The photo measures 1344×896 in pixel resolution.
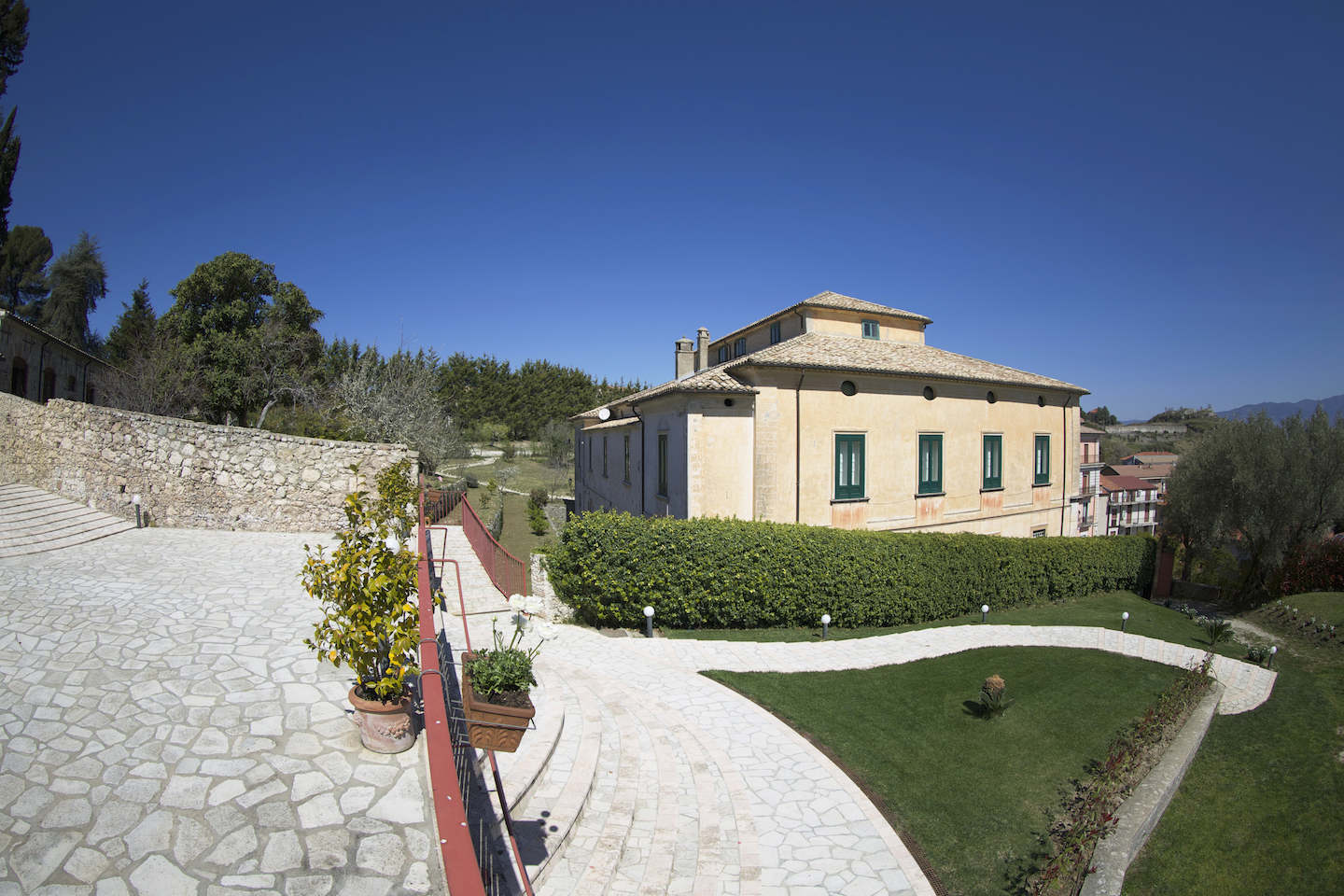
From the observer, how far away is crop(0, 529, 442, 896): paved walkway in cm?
357

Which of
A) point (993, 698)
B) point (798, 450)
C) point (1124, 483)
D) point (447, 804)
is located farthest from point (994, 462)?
point (1124, 483)

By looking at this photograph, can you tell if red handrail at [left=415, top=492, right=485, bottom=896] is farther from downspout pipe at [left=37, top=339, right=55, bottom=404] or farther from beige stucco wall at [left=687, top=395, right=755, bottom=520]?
downspout pipe at [left=37, top=339, right=55, bottom=404]

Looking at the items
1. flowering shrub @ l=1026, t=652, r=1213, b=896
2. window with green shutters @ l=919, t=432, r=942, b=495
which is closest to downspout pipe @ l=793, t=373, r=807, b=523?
window with green shutters @ l=919, t=432, r=942, b=495

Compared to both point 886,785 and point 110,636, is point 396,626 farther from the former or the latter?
point 886,785

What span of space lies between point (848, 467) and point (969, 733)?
9.46 metres

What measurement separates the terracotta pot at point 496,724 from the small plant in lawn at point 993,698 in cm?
722

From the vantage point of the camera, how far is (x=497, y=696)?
4738 millimetres

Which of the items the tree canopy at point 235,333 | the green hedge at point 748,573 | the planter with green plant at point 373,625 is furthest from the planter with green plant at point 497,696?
the tree canopy at point 235,333

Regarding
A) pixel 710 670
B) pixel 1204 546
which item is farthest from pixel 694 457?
pixel 1204 546

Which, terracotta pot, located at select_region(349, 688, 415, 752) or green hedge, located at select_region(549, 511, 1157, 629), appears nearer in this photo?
terracotta pot, located at select_region(349, 688, 415, 752)

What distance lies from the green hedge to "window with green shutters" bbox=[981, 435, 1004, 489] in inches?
241

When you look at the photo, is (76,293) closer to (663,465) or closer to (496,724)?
(663,465)

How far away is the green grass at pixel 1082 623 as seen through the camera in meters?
12.1

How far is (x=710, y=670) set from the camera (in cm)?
990
